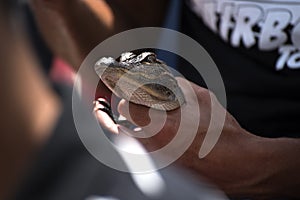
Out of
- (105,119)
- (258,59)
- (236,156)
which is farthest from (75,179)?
(258,59)

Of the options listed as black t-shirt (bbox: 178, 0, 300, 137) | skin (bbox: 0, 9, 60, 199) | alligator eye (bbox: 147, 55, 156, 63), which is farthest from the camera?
black t-shirt (bbox: 178, 0, 300, 137)

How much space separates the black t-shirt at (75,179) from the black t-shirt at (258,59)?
21 centimetres

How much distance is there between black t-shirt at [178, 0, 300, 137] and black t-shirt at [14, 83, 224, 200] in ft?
0.68

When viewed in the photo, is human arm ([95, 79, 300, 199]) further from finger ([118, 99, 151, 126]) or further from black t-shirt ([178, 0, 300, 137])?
black t-shirt ([178, 0, 300, 137])

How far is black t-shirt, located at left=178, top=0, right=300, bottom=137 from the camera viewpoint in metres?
1.06

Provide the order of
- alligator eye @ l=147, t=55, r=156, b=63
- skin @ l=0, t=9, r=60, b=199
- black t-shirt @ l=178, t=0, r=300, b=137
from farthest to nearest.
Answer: black t-shirt @ l=178, t=0, r=300, b=137 → alligator eye @ l=147, t=55, r=156, b=63 → skin @ l=0, t=9, r=60, b=199

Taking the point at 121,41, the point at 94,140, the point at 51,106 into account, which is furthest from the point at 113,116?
the point at 121,41

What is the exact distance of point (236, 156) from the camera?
2.80ft

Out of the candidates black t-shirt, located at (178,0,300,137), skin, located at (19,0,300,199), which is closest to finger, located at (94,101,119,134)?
skin, located at (19,0,300,199)

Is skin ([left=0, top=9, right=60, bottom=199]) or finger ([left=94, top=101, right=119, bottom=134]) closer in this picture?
skin ([left=0, top=9, right=60, bottom=199])

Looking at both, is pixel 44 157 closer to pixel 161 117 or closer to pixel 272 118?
pixel 161 117

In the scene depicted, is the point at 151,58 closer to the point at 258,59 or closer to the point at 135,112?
the point at 135,112

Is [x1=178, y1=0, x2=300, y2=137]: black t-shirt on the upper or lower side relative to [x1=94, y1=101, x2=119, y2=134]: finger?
lower

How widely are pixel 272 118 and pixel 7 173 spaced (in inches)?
21.7
